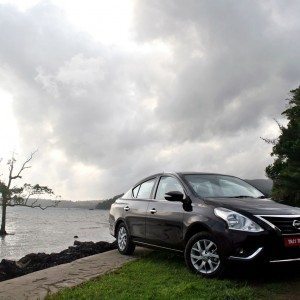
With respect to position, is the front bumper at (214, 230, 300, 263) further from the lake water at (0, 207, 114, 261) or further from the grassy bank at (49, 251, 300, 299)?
the lake water at (0, 207, 114, 261)

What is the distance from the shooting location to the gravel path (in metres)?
7.34

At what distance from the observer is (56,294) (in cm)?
690

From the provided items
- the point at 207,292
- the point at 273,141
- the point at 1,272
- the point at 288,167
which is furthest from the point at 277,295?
the point at 273,141

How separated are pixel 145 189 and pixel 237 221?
10.6 feet

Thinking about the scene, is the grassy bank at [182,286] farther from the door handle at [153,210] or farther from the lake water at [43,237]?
the lake water at [43,237]

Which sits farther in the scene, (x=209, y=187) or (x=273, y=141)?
(x=273, y=141)

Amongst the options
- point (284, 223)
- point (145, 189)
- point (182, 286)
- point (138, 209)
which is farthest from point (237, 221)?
point (145, 189)

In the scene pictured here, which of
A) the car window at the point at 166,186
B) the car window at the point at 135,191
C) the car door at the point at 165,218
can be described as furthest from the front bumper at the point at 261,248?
the car window at the point at 135,191

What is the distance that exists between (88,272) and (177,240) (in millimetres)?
1991

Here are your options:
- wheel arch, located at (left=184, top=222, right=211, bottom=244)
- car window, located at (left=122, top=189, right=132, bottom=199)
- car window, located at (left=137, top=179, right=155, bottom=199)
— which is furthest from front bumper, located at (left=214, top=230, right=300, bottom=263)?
car window, located at (left=122, top=189, right=132, bottom=199)

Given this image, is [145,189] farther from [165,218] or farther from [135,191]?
[165,218]

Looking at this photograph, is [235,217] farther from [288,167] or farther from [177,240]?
[288,167]

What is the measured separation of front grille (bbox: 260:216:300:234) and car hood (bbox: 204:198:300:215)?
0.36 feet

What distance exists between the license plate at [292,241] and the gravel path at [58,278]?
11.6 feet
